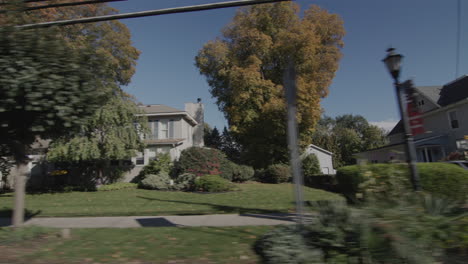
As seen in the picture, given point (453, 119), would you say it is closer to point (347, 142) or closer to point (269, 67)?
point (269, 67)

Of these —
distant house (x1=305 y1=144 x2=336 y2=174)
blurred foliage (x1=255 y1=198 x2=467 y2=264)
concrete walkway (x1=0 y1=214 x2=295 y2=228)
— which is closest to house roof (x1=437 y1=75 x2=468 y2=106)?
distant house (x1=305 y1=144 x2=336 y2=174)

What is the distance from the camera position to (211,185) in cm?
1573

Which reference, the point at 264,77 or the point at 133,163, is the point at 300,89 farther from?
the point at 133,163

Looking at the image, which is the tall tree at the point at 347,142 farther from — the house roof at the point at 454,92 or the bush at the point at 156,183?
the bush at the point at 156,183

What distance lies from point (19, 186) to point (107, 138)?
37.7 ft

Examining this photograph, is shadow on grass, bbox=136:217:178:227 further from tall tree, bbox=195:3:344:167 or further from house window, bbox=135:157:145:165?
tall tree, bbox=195:3:344:167

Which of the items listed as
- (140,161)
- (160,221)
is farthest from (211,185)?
(140,161)

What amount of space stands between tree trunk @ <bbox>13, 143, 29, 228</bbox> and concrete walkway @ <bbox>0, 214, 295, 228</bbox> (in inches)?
53.5

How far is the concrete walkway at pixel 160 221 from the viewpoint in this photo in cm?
738

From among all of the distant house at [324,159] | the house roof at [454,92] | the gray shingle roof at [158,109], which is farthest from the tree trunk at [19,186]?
the distant house at [324,159]

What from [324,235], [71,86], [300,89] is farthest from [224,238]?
[300,89]

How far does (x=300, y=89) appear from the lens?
23.9 metres

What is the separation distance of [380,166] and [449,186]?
89.4 inches

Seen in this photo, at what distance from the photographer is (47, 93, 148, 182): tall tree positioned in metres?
15.9
